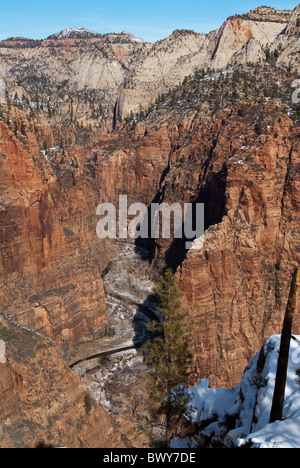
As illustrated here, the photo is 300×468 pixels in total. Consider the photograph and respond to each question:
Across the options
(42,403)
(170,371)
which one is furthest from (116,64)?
(42,403)

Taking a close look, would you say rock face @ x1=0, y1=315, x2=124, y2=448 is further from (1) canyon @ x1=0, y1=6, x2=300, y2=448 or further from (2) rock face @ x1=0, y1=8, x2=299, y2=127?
(2) rock face @ x1=0, y1=8, x2=299, y2=127

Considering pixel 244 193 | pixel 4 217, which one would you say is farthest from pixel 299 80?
pixel 4 217

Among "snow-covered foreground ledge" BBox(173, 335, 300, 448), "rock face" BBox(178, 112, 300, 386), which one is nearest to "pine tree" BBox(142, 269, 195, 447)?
"snow-covered foreground ledge" BBox(173, 335, 300, 448)

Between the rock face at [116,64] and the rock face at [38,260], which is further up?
the rock face at [116,64]

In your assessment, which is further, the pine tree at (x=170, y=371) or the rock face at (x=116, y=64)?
the rock face at (x=116, y=64)

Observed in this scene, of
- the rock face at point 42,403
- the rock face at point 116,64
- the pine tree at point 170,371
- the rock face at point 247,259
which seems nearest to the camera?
the rock face at point 42,403

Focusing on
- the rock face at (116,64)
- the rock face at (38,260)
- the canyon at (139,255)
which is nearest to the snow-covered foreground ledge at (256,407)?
the canyon at (139,255)

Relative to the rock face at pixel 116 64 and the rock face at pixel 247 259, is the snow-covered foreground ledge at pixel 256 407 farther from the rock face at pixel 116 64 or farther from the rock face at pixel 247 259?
Result: the rock face at pixel 116 64
